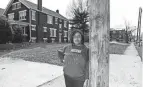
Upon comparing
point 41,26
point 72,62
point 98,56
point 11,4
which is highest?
point 11,4

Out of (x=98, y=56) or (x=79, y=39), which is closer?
(x=98, y=56)

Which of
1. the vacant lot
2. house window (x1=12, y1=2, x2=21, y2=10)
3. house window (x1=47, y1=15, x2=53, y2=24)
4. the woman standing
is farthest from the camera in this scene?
house window (x1=47, y1=15, x2=53, y2=24)

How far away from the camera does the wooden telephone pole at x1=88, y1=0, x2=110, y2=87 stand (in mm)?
1801

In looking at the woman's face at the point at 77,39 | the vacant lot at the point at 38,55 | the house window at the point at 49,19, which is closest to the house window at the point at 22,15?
the house window at the point at 49,19

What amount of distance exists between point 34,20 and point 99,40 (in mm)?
26709

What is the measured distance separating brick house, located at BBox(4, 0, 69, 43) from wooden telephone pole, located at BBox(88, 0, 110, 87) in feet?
75.3

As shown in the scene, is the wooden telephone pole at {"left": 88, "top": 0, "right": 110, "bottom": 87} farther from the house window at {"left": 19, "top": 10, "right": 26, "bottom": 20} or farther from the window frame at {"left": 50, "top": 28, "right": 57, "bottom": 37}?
the window frame at {"left": 50, "top": 28, "right": 57, "bottom": 37}

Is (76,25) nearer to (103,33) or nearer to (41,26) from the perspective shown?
(41,26)

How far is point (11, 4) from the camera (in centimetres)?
2875

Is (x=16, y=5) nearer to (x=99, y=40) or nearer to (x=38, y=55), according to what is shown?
(x=38, y=55)

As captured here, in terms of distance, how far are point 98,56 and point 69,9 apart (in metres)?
38.2

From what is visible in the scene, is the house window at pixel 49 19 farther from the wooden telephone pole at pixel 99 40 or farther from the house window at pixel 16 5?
the wooden telephone pole at pixel 99 40

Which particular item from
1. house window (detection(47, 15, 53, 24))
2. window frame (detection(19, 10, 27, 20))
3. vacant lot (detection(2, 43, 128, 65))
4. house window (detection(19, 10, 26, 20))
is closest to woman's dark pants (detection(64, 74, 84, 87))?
vacant lot (detection(2, 43, 128, 65))

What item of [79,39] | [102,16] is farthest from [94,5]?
[79,39]
